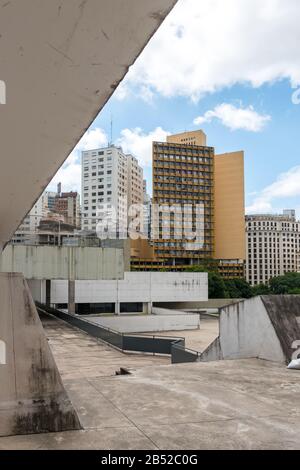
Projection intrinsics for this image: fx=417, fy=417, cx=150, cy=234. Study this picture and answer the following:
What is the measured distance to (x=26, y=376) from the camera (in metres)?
4.00

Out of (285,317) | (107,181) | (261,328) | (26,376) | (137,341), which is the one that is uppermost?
(107,181)

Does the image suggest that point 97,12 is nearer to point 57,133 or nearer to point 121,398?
point 57,133

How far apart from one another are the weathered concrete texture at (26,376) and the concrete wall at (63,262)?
2221 centimetres

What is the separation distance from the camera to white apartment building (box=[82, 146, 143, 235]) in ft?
387

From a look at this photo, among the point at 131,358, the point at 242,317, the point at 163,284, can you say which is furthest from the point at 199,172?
the point at 242,317

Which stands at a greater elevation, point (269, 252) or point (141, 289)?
point (269, 252)

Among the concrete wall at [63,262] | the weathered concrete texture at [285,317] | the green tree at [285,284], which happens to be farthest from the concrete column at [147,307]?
the green tree at [285,284]

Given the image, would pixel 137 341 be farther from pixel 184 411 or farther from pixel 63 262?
pixel 184 411

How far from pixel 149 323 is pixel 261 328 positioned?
27.2m

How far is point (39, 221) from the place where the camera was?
2798 centimetres

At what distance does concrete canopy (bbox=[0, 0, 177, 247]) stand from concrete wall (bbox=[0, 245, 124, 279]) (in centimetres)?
2429

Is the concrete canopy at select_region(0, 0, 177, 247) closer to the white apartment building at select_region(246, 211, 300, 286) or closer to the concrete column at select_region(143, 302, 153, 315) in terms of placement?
the concrete column at select_region(143, 302, 153, 315)

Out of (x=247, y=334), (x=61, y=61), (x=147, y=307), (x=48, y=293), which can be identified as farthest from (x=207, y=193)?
(x=61, y=61)
